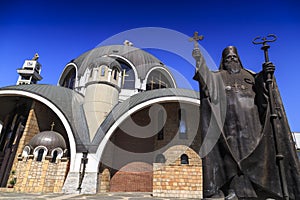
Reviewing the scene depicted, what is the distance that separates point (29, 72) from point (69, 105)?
22.1m

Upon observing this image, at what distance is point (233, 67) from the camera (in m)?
3.48

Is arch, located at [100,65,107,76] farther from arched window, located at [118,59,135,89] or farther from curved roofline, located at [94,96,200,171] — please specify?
curved roofline, located at [94,96,200,171]

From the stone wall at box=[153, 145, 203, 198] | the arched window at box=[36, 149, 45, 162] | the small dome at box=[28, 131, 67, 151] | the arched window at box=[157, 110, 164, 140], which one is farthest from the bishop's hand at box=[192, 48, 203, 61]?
the arched window at box=[36, 149, 45, 162]

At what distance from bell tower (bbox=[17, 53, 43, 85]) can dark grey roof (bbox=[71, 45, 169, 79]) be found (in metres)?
14.2

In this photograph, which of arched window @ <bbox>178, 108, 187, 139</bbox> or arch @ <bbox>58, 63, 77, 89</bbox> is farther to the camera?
arch @ <bbox>58, 63, 77, 89</bbox>

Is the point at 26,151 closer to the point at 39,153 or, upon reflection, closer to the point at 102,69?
the point at 39,153

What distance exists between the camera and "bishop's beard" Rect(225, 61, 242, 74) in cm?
345

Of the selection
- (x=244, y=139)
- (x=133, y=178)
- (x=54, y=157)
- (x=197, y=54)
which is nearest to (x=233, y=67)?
(x=197, y=54)

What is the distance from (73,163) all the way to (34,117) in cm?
445

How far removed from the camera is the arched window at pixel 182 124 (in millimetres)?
12259

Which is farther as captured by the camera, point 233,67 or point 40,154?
point 40,154

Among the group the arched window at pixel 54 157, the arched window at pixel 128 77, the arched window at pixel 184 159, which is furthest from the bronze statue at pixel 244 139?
the arched window at pixel 128 77

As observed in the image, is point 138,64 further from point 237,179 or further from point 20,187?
point 237,179

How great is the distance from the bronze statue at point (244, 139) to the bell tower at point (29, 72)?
3350 cm
